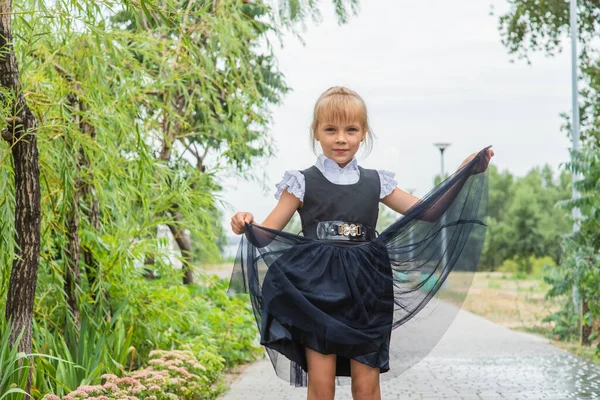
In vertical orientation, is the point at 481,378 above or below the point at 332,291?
below

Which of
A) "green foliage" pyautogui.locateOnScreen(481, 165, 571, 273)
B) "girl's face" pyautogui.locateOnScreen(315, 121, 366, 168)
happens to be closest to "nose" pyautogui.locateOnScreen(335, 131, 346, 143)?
"girl's face" pyautogui.locateOnScreen(315, 121, 366, 168)

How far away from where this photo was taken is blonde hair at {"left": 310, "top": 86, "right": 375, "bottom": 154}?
13.2 ft

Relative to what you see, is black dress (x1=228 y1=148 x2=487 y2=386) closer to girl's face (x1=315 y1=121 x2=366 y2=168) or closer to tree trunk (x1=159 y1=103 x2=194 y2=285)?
girl's face (x1=315 y1=121 x2=366 y2=168)

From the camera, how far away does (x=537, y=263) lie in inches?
2127

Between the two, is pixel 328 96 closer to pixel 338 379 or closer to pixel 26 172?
pixel 338 379

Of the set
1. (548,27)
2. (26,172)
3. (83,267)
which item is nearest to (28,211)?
(26,172)

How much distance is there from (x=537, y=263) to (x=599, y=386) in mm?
46928

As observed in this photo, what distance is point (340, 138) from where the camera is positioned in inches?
159

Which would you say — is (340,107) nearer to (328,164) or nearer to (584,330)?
(328,164)

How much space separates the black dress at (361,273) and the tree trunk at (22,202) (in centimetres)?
160

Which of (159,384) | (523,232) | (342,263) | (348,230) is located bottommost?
(523,232)

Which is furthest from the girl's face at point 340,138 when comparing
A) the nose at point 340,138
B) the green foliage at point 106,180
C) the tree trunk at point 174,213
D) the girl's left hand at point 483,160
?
the tree trunk at point 174,213

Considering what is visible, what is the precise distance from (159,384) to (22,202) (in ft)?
5.53

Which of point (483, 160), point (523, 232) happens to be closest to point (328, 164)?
point (483, 160)
